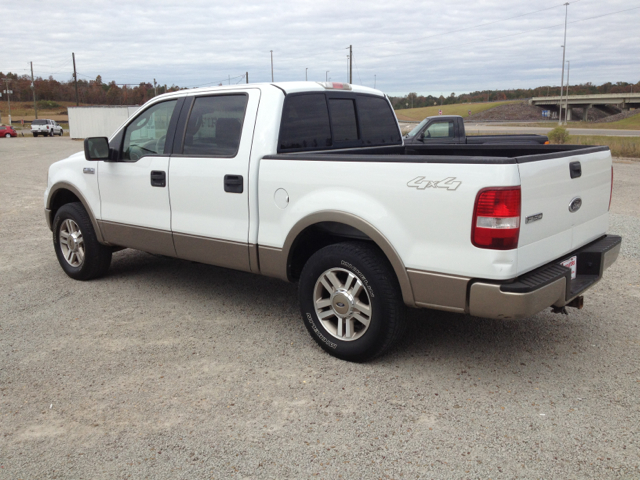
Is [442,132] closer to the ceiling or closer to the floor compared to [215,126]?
closer to the floor

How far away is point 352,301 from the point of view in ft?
13.1

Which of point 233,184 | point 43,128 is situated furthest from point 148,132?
point 43,128

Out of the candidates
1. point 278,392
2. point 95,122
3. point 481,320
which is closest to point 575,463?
point 278,392

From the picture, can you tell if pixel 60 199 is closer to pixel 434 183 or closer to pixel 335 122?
pixel 335 122

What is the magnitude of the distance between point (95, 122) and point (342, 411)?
49703mm

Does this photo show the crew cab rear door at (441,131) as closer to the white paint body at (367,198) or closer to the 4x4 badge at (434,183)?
the white paint body at (367,198)

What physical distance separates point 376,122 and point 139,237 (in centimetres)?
254

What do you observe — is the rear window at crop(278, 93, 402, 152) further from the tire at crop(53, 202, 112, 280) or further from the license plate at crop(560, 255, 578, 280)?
the tire at crop(53, 202, 112, 280)

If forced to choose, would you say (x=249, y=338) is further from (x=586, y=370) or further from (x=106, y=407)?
(x=586, y=370)

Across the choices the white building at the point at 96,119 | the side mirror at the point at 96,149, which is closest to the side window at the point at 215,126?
the side mirror at the point at 96,149

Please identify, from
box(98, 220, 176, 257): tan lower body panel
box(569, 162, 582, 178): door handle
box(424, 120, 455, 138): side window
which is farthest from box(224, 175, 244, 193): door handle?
box(424, 120, 455, 138): side window

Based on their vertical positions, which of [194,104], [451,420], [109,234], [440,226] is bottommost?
[451,420]

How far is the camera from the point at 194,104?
5.08 m

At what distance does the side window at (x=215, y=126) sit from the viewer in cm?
469
